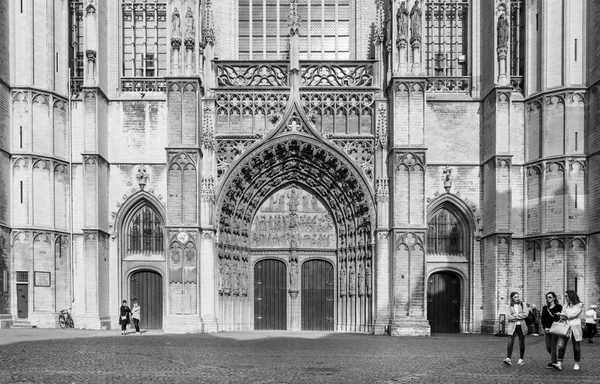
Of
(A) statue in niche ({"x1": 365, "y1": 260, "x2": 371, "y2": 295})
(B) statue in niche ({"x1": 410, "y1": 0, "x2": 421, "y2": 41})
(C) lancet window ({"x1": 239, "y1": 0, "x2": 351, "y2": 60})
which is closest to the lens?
(B) statue in niche ({"x1": 410, "y1": 0, "x2": 421, "y2": 41})

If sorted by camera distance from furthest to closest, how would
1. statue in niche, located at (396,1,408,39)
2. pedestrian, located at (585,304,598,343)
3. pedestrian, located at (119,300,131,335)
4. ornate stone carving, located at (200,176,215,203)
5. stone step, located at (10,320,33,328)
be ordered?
ornate stone carving, located at (200,176,215,203) → statue in niche, located at (396,1,408,39) → stone step, located at (10,320,33,328) → pedestrian, located at (119,300,131,335) → pedestrian, located at (585,304,598,343)

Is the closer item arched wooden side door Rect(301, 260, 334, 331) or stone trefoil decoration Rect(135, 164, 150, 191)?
stone trefoil decoration Rect(135, 164, 150, 191)

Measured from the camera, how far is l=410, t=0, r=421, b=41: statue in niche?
82.9ft

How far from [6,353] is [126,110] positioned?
12.8m

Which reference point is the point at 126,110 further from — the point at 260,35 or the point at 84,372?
the point at 84,372

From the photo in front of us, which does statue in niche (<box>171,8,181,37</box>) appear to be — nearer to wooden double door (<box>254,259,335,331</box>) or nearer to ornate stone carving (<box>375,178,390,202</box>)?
ornate stone carving (<box>375,178,390,202</box>)

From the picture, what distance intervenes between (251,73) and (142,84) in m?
3.87

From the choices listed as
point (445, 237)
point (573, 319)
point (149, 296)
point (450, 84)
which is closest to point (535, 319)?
point (445, 237)

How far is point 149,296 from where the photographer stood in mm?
26797

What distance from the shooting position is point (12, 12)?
25.3 metres

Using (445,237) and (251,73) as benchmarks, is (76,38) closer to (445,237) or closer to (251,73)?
(251,73)

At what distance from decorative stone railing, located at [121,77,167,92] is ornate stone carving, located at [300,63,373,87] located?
4990mm

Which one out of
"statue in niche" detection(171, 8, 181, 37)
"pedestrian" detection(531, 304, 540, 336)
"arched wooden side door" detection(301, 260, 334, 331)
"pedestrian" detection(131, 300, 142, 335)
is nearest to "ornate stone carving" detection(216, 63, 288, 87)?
"statue in niche" detection(171, 8, 181, 37)

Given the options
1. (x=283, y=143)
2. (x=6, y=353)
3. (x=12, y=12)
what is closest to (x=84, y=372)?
(x=6, y=353)
